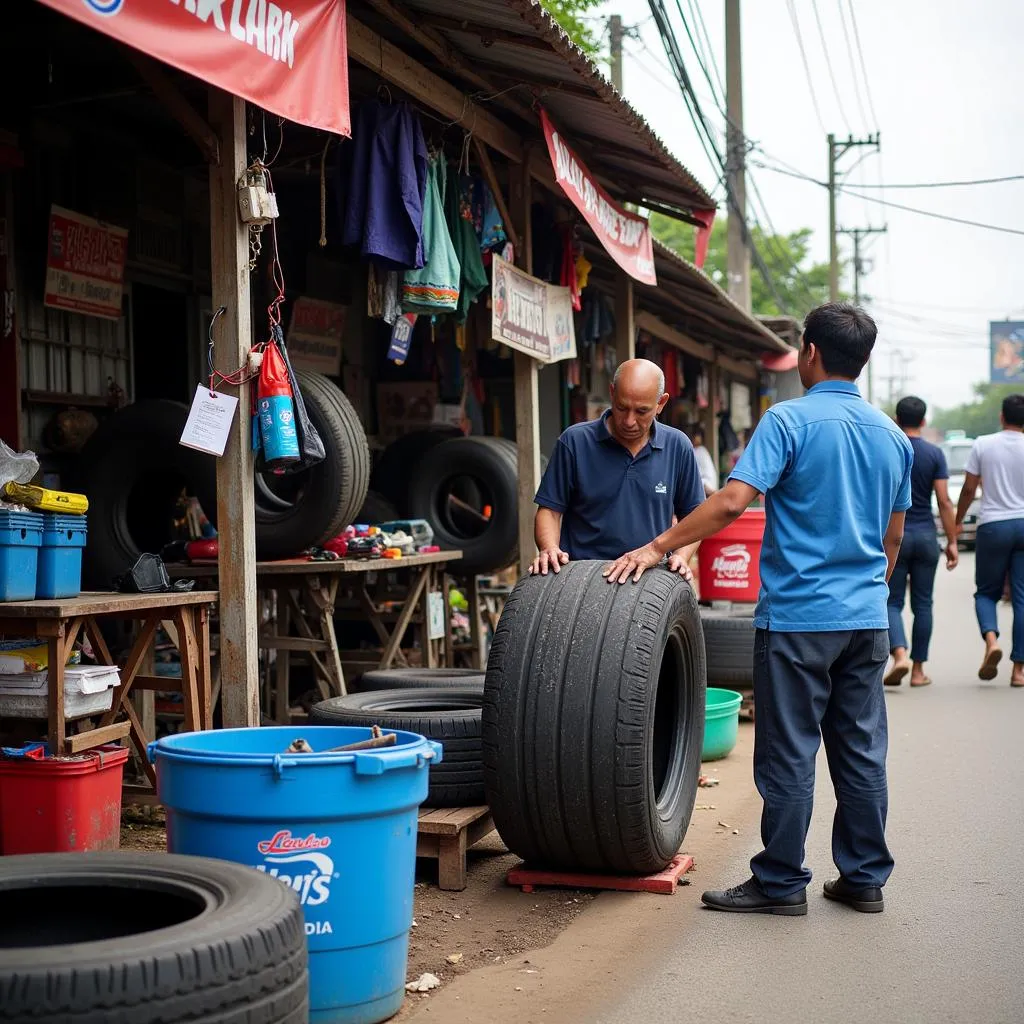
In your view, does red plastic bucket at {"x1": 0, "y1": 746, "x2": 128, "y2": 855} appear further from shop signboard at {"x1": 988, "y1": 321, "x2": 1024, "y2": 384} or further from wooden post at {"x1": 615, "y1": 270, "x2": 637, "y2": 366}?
shop signboard at {"x1": 988, "y1": 321, "x2": 1024, "y2": 384}

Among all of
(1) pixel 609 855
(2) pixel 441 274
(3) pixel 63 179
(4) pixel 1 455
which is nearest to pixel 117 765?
(4) pixel 1 455

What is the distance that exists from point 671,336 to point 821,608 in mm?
12926

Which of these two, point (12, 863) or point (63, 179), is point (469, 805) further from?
point (63, 179)

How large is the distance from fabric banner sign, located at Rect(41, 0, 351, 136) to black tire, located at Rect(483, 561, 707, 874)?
217 centimetres

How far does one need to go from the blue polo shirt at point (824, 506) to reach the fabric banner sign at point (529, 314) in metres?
Result: 3.62

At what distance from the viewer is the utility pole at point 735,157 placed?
2100 cm

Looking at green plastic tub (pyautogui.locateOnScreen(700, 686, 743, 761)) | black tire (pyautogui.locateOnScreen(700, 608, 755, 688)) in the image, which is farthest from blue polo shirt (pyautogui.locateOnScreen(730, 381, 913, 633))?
black tire (pyautogui.locateOnScreen(700, 608, 755, 688))

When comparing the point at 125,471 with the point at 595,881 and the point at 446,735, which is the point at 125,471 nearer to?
the point at 446,735

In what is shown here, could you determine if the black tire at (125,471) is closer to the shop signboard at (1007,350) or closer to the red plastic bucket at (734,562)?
the red plastic bucket at (734,562)

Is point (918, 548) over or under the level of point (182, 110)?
under

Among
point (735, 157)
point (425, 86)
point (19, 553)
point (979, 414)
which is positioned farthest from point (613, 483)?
point (979, 414)

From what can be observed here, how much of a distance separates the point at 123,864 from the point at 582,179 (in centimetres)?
628

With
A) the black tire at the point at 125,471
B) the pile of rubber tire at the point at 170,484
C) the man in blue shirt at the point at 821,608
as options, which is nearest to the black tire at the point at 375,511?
the pile of rubber tire at the point at 170,484

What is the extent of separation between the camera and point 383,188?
7.21 metres
